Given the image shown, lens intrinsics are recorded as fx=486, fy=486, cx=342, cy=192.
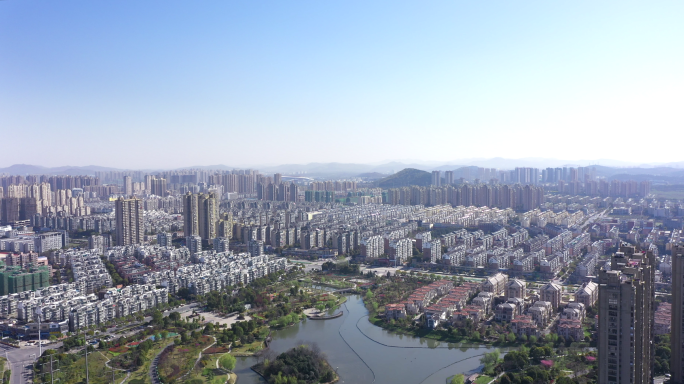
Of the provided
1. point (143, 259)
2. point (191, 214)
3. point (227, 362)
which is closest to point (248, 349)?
point (227, 362)

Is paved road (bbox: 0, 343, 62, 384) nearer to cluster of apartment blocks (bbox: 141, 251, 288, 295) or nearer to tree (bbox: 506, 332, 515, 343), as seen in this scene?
cluster of apartment blocks (bbox: 141, 251, 288, 295)

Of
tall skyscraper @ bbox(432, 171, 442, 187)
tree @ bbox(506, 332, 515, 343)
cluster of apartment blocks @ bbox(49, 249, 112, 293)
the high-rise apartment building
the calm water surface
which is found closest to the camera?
the calm water surface

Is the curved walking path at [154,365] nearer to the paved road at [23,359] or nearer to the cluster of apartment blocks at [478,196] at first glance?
the paved road at [23,359]

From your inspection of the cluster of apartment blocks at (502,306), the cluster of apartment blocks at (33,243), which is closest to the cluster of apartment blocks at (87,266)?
the cluster of apartment blocks at (33,243)

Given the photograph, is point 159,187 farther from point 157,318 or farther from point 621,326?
point 621,326

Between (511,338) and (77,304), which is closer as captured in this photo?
(511,338)

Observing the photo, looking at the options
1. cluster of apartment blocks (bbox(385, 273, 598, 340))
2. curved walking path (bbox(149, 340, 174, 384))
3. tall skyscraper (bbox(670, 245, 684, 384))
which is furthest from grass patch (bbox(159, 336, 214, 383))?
tall skyscraper (bbox(670, 245, 684, 384))
